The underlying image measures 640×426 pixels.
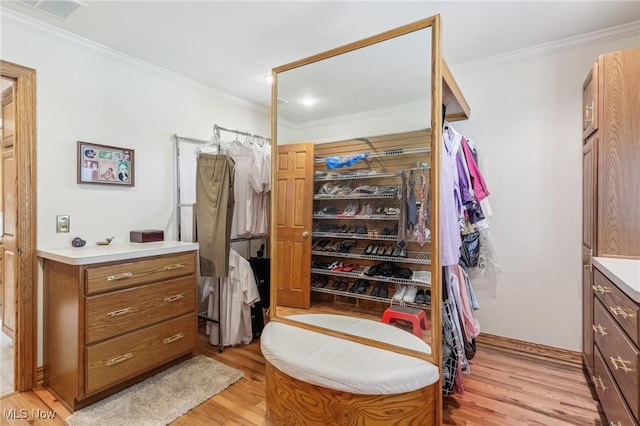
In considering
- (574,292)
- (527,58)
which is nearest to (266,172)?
(527,58)

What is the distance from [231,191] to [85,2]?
1533 mm

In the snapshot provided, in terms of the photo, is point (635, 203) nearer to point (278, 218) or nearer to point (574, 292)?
point (574, 292)

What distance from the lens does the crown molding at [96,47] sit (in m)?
2.03

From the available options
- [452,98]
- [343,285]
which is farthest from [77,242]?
[452,98]

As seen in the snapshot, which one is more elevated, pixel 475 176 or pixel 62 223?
pixel 475 176

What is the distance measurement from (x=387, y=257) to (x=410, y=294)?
27 centimetres

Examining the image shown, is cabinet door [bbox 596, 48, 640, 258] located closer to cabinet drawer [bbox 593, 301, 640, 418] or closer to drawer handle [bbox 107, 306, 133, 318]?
cabinet drawer [bbox 593, 301, 640, 418]

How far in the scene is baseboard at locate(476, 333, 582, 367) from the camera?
245 cm

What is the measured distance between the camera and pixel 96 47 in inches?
95.2

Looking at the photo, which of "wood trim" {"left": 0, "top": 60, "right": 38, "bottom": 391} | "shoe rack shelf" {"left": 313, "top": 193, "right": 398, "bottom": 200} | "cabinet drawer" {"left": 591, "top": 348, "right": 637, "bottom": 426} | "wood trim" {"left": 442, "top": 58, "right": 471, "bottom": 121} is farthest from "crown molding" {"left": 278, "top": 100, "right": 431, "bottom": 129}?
"wood trim" {"left": 0, "top": 60, "right": 38, "bottom": 391}

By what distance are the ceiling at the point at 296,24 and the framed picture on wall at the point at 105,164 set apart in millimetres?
823

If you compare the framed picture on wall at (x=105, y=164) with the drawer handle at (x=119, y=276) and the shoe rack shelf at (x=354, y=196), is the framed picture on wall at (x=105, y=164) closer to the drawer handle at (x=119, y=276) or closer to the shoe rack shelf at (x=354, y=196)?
the drawer handle at (x=119, y=276)

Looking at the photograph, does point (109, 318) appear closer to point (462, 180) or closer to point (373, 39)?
point (373, 39)

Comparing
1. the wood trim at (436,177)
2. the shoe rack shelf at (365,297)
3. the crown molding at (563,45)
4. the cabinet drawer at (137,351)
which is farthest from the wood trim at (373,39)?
the cabinet drawer at (137,351)
